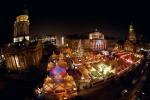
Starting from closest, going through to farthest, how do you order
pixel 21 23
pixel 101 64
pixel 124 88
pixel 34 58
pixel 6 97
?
pixel 6 97, pixel 124 88, pixel 101 64, pixel 34 58, pixel 21 23

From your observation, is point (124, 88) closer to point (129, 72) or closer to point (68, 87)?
point (68, 87)

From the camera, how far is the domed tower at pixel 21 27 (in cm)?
6486

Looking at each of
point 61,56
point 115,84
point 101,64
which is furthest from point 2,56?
point 115,84

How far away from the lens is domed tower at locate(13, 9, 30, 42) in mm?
64856

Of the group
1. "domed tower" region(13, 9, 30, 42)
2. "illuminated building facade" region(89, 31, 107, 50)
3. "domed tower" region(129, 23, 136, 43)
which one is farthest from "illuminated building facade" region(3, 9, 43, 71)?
"domed tower" region(129, 23, 136, 43)

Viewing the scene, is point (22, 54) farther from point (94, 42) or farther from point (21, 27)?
point (94, 42)

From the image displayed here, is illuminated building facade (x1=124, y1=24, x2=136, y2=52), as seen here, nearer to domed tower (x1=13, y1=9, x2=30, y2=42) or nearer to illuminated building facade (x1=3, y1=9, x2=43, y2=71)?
domed tower (x1=13, y1=9, x2=30, y2=42)

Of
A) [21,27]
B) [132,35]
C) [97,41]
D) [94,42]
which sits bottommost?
[94,42]

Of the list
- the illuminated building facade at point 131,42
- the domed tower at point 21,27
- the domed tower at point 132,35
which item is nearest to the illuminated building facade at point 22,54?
the domed tower at point 21,27

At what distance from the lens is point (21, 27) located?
66.1 metres

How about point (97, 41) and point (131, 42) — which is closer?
point (97, 41)

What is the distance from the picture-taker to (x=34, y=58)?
5928 cm

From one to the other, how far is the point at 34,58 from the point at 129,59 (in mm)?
17765

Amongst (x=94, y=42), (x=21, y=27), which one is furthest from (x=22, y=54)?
(x=94, y=42)
